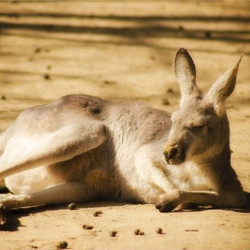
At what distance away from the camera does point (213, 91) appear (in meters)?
4.65

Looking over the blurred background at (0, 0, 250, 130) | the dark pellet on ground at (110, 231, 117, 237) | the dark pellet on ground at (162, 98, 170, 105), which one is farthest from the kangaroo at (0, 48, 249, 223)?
the dark pellet on ground at (162, 98, 170, 105)

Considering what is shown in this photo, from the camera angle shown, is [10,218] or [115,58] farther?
[115,58]

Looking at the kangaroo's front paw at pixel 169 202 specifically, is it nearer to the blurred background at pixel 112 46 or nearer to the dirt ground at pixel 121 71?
the dirt ground at pixel 121 71

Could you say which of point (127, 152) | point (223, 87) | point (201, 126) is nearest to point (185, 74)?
point (223, 87)

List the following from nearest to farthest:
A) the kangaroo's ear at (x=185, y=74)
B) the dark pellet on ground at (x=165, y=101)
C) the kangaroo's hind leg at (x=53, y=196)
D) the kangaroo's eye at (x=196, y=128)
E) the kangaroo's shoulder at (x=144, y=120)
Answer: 1. the kangaroo's eye at (x=196, y=128)
2. the kangaroo's hind leg at (x=53, y=196)
3. the kangaroo's ear at (x=185, y=74)
4. the kangaroo's shoulder at (x=144, y=120)
5. the dark pellet on ground at (x=165, y=101)

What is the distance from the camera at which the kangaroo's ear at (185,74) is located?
486 cm

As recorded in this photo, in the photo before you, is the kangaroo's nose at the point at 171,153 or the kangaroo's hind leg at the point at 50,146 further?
the kangaroo's hind leg at the point at 50,146

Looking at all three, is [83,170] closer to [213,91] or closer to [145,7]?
[213,91]

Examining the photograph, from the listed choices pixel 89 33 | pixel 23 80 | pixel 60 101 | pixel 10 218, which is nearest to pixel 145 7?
pixel 89 33

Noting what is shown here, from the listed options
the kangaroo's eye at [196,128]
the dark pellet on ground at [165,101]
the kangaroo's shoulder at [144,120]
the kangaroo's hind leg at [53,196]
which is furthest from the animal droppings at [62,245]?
the dark pellet on ground at [165,101]

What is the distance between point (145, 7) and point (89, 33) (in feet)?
8.56

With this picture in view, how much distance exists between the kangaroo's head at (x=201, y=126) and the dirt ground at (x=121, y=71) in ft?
1.39

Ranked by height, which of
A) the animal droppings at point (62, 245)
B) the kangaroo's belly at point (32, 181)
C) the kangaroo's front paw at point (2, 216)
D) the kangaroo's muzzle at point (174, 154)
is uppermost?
the kangaroo's muzzle at point (174, 154)

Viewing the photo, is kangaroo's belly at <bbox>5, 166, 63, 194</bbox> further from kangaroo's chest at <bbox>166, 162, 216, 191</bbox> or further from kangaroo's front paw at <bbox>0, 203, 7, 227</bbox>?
kangaroo's chest at <bbox>166, 162, 216, 191</bbox>
